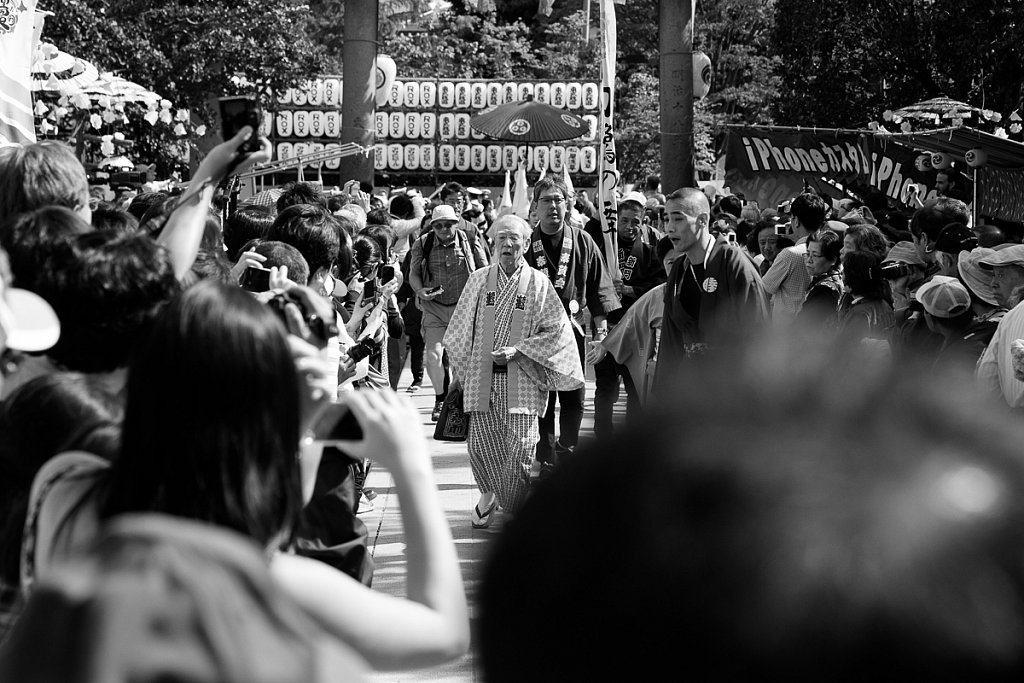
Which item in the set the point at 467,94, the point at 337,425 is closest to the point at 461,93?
the point at 467,94

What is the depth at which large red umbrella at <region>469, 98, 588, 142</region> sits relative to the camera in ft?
66.2

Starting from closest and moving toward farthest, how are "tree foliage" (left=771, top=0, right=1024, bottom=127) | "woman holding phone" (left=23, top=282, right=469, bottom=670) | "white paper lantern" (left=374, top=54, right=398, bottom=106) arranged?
"woman holding phone" (left=23, top=282, right=469, bottom=670) < "tree foliage" (left=771, top=0, right=1024, bottom=127) < "white paper lantern" (left=374, top=54, right=398, bottom=106)

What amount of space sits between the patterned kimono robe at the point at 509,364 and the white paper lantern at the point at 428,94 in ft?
88.3

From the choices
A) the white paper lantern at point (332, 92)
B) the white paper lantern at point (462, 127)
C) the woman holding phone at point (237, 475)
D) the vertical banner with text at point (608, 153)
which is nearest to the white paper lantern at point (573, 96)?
the white paper lantern at point (462, 127)

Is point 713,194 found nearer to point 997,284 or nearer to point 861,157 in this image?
point 861,157

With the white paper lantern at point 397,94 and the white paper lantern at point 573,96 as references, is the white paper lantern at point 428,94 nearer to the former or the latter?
the white paper lantern at point 397,94

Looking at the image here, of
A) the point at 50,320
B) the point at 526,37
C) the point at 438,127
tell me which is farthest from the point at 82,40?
the point at 526,37

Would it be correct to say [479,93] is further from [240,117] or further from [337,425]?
[337,425]

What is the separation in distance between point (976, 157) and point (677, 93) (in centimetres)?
1114

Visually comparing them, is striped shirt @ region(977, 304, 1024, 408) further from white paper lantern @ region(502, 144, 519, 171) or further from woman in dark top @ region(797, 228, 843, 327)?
white paper lantern @ region(502, 144, 519, 171)

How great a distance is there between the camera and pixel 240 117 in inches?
123

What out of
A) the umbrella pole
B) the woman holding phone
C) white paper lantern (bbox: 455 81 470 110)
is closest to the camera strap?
the woman holding phone

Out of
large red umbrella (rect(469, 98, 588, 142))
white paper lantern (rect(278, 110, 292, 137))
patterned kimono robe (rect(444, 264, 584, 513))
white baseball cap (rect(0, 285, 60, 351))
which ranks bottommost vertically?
patterned kimono robe (rect(444, 264, 584, 513))

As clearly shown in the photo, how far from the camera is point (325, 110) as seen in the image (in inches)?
1289
